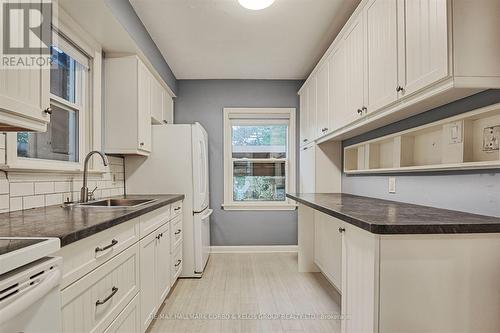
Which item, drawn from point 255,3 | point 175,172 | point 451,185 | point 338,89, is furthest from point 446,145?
point 175,172

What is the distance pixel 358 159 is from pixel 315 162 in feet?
1.68

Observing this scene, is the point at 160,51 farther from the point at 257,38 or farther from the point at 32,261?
the point at 32,261

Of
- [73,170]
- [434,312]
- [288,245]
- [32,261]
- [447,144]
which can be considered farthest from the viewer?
[288,245]

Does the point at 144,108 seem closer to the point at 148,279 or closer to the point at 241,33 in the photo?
the point at 241,33

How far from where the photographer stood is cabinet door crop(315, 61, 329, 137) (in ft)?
9.08

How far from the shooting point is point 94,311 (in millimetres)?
1225

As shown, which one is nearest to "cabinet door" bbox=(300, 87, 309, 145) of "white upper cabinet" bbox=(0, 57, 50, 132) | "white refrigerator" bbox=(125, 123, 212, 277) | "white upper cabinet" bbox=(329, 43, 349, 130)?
"white upper cabinet" bbox=(329, 43, 349, 130)

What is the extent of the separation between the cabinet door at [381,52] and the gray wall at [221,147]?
2297 millimetres

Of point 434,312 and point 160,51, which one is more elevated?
point 160,51

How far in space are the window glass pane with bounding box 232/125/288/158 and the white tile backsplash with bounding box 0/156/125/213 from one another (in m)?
2.07

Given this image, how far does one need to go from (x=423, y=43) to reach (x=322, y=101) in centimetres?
154

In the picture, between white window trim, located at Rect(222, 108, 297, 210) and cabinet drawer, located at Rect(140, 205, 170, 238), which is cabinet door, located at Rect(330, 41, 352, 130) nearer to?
white window trim, located at Rect(222, 108, 297, 210)

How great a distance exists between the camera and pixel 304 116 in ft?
11.9

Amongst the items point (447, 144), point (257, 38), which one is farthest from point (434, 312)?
point (257, 38)
